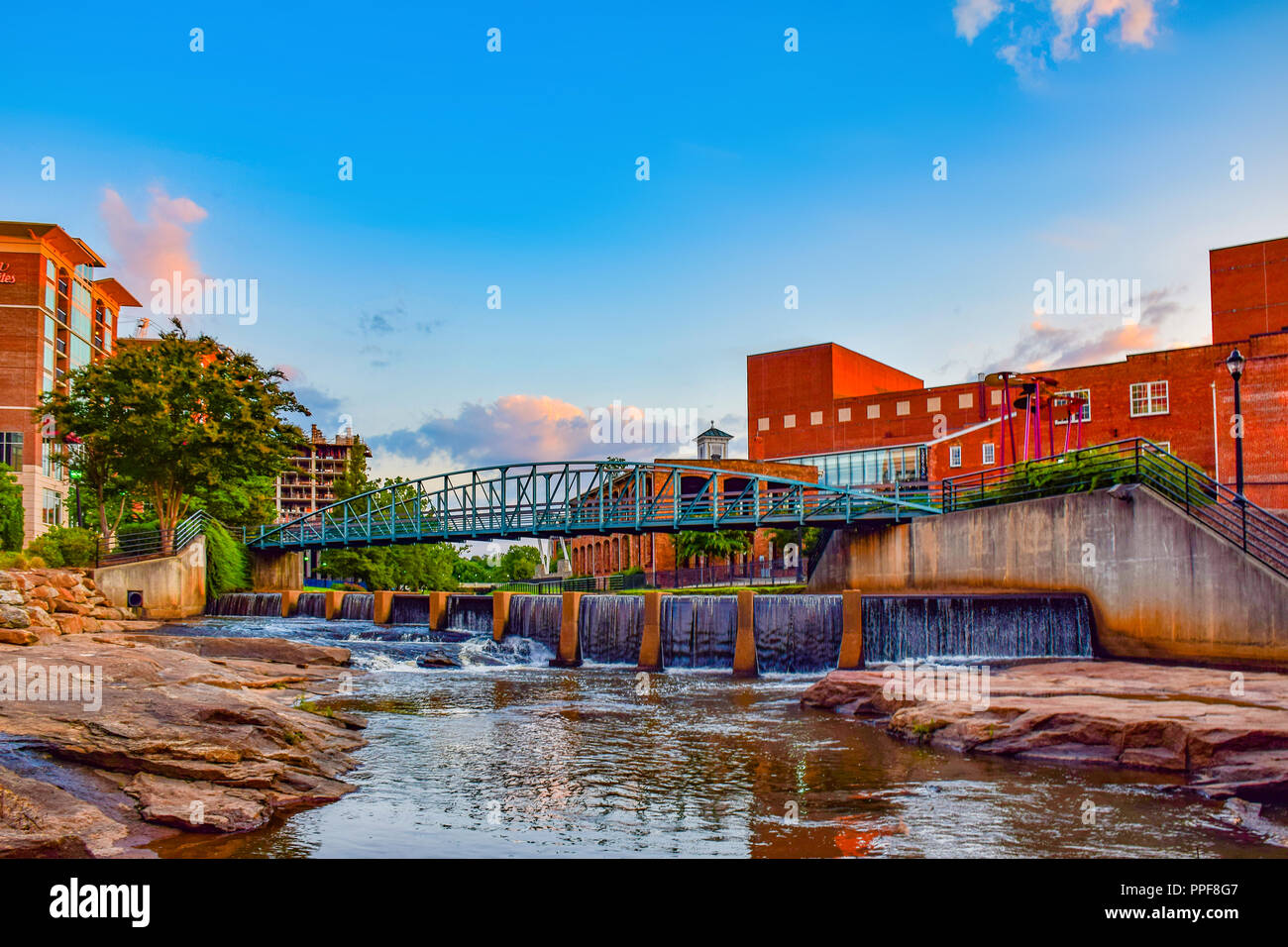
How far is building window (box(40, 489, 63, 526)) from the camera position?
73062 mm

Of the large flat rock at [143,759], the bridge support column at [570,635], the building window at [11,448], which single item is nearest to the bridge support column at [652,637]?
the bridge support column at [570,635]

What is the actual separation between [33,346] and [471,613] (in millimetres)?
59804

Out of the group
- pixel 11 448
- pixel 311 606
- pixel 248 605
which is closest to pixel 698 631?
pixel 311 606

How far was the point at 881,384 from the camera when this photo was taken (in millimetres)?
85250

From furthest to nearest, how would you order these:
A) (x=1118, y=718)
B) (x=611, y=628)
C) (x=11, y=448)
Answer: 1. (x=11, y=448)
2. (x=611, y=628)
3. (x=1118, y=718)

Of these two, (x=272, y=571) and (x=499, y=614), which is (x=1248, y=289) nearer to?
(x=499, y=614)

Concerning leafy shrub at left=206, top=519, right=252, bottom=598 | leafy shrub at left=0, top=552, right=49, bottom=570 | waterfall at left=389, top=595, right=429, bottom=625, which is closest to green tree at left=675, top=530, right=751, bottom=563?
waterfall at left=389, top=595, right=429, bottom=625

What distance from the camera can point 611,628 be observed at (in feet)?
92.9

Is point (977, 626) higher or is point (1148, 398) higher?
point (1148, 398)

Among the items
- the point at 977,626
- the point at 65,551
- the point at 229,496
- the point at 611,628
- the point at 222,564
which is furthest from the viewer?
the point at 229,496

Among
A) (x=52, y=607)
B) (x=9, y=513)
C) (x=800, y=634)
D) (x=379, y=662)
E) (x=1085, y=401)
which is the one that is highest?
(x=1085, y=401)

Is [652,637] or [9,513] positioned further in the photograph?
[9,513]

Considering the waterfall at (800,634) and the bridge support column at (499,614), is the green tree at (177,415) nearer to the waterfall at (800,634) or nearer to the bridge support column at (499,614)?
the bridge support column at (499,614)

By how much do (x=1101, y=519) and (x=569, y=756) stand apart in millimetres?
14619
